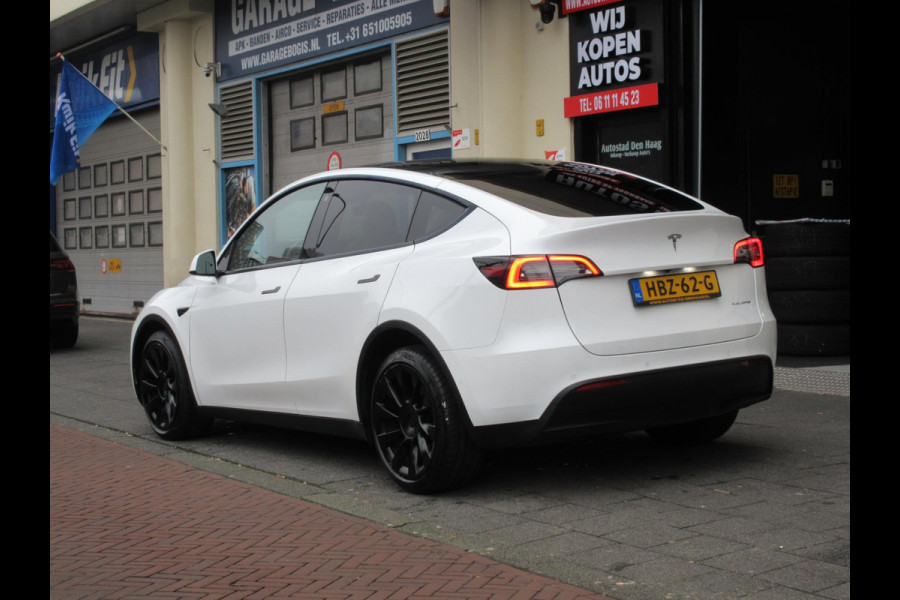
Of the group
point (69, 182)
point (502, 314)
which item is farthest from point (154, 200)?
point (502, 314)

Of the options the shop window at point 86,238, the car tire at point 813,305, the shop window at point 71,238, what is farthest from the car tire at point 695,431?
the shop window at point 71,238

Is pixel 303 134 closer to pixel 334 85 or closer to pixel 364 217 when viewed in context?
pixel 334 85

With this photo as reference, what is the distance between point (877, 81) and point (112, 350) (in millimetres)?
12186

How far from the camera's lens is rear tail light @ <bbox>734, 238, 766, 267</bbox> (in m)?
5.38

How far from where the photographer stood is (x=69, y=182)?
79.8ft

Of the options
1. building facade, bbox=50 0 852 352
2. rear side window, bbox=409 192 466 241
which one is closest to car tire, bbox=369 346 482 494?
rear side window, bbox=409 192 466 241

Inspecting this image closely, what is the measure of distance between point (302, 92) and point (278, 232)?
10.9 metres

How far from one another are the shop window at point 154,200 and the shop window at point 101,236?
2.06 m

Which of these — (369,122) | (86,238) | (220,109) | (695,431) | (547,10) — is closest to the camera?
(695,431)

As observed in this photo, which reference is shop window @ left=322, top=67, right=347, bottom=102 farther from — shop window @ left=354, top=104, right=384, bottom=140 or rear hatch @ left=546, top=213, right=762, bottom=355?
rear hatch @ left=546, top=213, right=762, bottom=355

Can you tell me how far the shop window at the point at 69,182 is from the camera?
24156 millimetres

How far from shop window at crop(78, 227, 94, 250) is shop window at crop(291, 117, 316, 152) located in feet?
25.2

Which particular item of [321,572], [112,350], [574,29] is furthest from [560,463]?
[112,350]

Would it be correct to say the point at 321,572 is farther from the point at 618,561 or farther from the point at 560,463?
the point at 560,463
